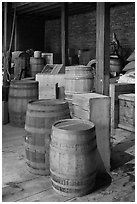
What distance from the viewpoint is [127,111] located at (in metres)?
5.39

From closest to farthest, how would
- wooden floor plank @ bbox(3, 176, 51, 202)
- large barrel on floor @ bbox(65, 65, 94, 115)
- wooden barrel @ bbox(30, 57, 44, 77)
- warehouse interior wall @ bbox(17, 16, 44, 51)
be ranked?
wooden floor plank @ bbox(3, 176, 51, 202)
large barrel on floor @ bbox(65, 65, 94, 115)
wooden barrel @ bbox(30, 57, 44, 77)
warehouse interior wall @ bbox(17, 16, 44, 51)

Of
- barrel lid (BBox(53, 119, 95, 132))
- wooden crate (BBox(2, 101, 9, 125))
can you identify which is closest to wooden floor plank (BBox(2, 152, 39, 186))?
barrel lid (BBox(53, 119, 95, 132))

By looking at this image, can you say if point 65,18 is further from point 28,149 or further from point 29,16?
point 28,149

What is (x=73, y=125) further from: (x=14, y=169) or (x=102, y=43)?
(x=102, y=43)

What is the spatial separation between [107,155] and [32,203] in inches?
44.3

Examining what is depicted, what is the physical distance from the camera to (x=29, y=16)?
13234 millimetres

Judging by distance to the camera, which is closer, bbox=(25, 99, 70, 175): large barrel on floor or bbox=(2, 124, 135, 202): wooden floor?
bbox=(2, 124, 135, 202): wooden floor

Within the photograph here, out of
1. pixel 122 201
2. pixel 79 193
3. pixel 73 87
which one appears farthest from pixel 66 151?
pixel 73 87

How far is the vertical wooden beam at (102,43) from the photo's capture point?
14.3 ft

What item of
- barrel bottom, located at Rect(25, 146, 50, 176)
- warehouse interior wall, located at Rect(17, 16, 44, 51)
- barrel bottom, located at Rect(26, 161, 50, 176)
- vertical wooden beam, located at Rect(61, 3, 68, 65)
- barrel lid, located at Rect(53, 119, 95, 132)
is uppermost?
warehouse interior wall, located at Rect(17, 16, 44, 51)

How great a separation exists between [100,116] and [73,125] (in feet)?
1.44

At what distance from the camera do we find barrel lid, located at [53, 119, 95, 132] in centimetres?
280

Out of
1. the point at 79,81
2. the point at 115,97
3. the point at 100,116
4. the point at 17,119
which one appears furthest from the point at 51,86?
the point at 100,116

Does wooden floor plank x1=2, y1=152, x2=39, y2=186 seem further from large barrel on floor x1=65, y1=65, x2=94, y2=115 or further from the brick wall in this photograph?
the brick wall
